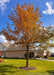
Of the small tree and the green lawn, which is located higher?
the small tree

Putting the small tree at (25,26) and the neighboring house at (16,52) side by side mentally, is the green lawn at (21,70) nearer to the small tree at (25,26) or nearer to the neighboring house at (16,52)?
the small tree at (25,26)

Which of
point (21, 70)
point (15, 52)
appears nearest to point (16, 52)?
point (15, 52)

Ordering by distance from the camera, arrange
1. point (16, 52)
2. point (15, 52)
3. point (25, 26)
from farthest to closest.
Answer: point (15, 52) < point (16, 52) < point (25, 26)

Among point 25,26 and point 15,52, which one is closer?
point 25,26

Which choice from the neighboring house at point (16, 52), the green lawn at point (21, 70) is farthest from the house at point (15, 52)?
the green lawn at point (21, 70)

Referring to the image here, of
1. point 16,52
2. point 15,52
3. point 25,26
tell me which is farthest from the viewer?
point 15,52

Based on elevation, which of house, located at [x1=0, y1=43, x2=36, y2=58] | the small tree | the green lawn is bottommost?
the green lawn

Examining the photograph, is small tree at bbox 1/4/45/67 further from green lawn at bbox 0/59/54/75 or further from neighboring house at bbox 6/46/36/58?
neighboring house at bbox 6/46/36/58

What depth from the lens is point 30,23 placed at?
12.8 meters

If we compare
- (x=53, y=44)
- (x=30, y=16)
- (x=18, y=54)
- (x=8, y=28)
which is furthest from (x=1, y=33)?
(x=18, y=54)

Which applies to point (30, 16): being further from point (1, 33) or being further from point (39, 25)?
point (1, 33)

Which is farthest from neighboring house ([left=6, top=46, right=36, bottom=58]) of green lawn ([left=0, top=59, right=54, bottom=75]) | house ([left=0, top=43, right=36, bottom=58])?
green lawn ([left=0, top=59, right=54, bottom=75])

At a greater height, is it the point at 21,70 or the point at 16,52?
the point at 16,52

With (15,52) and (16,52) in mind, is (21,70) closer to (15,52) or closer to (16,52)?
(16,52)
